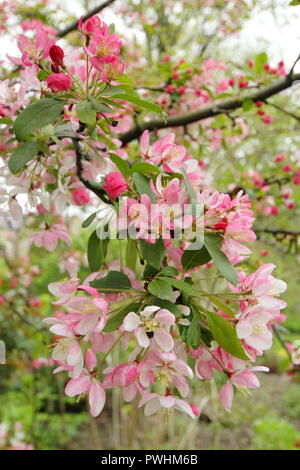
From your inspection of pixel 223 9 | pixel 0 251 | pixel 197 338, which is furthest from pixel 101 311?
pixel 223 9

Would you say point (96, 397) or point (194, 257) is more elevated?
point (194, 257)

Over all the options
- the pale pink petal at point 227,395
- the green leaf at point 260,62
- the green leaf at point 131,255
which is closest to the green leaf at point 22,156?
the green leaf at point 131,255

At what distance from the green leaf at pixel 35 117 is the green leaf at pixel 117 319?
33cm

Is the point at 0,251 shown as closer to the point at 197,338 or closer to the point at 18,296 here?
the point at 18,296

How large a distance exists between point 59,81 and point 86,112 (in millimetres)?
77

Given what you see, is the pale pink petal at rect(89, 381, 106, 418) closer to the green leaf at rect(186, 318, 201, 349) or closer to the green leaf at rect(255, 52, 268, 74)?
the green leaf at rect(186, 318, 201, 349)

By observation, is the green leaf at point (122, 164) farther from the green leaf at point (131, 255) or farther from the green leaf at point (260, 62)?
the green leaf at point (260, 62)

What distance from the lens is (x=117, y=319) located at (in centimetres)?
63

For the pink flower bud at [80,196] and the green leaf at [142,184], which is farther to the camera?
the pink flower bud at [80,196]

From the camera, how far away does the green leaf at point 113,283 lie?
0.65 metres

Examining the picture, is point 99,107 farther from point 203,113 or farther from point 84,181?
point 203,113

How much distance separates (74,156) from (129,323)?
0.48m

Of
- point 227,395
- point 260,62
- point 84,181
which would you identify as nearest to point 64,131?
point 84,181

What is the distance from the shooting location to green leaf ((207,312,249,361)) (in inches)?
23.8
